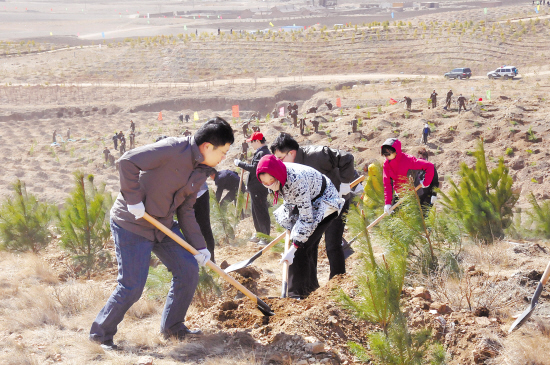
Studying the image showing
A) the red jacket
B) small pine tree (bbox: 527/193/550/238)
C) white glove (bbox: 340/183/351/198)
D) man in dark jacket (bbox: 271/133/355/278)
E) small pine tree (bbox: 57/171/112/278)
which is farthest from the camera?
small pine tree (bbox: 527/193/550/238)

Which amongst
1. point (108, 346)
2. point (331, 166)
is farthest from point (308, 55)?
point (108, 346)

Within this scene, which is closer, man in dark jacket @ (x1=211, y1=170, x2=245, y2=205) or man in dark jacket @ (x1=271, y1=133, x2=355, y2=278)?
man in dark jacket @ (x1=271, y1=133, x2=355, y2=278)

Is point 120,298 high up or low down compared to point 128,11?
down

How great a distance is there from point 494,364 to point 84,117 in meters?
23.5

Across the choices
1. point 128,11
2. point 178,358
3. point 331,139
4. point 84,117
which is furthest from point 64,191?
point 128,11

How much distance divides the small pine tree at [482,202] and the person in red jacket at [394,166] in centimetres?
51

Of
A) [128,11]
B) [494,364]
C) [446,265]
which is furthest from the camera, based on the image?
[128,11]

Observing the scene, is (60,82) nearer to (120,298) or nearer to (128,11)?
(120,298)

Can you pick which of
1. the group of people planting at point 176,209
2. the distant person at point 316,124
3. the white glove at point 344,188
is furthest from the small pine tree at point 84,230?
the distant person at point 316,124

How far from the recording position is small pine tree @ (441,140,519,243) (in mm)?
5918

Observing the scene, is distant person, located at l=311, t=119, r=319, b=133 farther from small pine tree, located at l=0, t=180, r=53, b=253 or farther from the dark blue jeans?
the dark blue jeans

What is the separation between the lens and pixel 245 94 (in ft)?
88.1

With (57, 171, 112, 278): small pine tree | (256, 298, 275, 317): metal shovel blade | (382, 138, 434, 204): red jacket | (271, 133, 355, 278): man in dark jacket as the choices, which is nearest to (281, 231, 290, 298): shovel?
(256, 298, 275, 317): metal shovel blade

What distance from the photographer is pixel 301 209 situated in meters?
4.11
